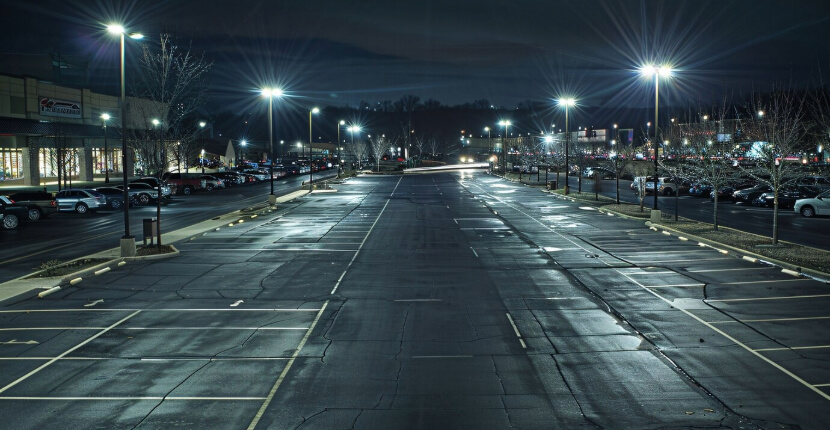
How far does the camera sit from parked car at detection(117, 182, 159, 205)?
47.6m

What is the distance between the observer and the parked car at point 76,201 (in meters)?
41.7

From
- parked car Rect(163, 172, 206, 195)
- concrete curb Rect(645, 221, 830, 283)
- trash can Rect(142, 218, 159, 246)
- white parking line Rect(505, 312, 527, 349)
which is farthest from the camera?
parked car Rect(163, 172, 206, 195)

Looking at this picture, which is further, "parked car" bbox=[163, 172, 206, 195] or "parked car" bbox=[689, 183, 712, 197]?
"parked car" bbox=[163, 172, 206, 195]

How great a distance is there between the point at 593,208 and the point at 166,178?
40586mm

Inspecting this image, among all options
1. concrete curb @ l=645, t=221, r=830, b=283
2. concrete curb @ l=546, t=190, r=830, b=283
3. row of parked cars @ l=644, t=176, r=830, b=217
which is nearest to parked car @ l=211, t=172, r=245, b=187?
row of parked cars @ l=644, t=176, r=830, b=217

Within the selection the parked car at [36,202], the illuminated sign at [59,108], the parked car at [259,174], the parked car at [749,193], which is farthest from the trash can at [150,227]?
the parked car at [259,174]

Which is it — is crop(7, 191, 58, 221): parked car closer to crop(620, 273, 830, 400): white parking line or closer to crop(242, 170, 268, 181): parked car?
crop(620, 273, 830, 400): white parking line

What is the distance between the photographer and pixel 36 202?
4038 centimetres

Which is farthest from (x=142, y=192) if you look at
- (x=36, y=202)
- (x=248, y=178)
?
(x=248, y=178)

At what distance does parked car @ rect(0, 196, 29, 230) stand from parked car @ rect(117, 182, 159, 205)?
11.3 m

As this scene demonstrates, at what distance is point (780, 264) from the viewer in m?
21.1

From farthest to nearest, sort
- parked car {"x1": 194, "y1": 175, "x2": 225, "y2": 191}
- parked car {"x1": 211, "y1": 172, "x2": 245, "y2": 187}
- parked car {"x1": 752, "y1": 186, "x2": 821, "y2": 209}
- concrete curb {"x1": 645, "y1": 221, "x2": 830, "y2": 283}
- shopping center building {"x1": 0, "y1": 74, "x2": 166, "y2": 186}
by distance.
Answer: parked car {"x1": 211, "y1": 172, "x2": 245, "y2": 187}
parked car {"x1": 194, "y1": 175, "x2": 225, "y2": 191}
shopping center building {"x1": 0, "y1": 74, "x2": 166, "y2": 186}
parked car {"x1": 752, "y1": 186, "x2": 821, "y2": 209}
concrete curb {"x1": 645, "y1": 221, "x2": 830, "y2": 283}

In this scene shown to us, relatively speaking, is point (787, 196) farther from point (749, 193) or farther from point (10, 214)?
point (10, 214)

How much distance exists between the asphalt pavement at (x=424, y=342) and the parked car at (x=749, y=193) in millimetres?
23237
